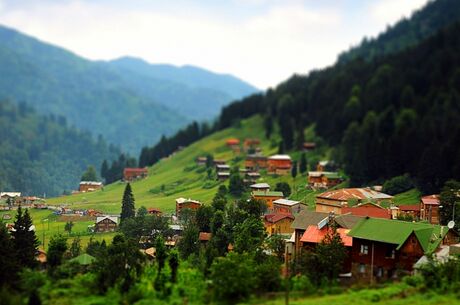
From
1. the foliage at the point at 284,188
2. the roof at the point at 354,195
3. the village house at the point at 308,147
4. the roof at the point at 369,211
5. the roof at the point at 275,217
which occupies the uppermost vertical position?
the village house at the point at 308,147

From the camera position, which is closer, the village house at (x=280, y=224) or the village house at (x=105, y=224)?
the village house at (x=280, y=224)

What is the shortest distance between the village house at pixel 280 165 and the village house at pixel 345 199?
3842 cm

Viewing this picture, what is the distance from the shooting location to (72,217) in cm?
10050

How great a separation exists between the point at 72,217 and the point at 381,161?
51361mm

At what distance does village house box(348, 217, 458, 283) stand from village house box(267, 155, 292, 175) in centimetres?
7667

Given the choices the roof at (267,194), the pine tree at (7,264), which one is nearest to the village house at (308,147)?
the roof at (267,194)

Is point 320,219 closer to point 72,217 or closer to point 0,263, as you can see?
point 0,263

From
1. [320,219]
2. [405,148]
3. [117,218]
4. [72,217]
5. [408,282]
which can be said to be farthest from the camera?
[405,148]

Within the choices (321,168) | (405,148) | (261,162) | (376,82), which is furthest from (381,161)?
(376,82)

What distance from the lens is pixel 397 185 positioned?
3952 inches

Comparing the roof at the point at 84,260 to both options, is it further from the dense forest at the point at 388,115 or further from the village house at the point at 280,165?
the village house at the point at 280,165

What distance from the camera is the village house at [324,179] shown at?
372 ft

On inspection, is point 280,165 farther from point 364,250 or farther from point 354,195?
point 364,250

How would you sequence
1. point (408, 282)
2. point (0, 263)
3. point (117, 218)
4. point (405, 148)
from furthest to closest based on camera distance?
point (405, 148) → point (117, 218) → point (0, 263) → point (408, 282)
